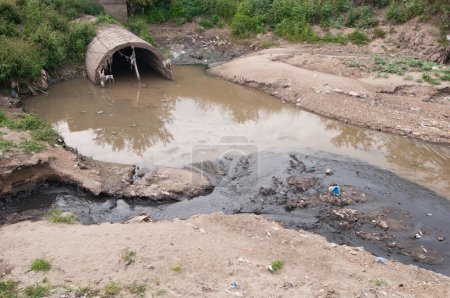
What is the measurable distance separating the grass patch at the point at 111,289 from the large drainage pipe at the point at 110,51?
10265 millimetres

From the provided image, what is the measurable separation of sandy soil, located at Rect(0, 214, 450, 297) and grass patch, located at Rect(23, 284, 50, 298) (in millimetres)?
151

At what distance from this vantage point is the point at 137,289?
601cm

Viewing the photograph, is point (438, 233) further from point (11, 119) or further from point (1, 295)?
point (11, 119)

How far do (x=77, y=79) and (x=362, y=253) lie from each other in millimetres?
12455

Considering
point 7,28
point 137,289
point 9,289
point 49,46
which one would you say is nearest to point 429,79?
point 137,289

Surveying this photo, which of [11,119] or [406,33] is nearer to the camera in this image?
[11,119]

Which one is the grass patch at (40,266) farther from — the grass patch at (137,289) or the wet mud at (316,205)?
the wet mud at (316,205)

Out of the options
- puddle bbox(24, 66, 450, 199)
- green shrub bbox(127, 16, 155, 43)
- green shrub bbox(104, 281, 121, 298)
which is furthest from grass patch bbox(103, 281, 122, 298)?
green shrub bbox(127, 16, 155, 43)

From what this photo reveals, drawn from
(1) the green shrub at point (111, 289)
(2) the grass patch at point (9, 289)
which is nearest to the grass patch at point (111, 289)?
(1) the green shrub at point (111, 289)

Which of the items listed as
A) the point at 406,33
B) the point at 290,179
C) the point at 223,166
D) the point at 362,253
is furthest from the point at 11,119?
the point at 406,33

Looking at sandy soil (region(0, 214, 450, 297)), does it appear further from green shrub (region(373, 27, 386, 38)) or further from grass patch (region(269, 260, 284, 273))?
green shrub (region(373, 27, 386, 38))

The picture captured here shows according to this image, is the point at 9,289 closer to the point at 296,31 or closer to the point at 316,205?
the point at 316,205

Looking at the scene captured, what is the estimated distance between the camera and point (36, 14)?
16.4 meters

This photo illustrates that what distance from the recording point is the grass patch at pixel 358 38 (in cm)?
1888
